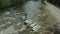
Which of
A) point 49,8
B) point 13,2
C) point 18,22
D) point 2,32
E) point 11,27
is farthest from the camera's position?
point 13,2

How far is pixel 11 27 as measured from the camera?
8.92m

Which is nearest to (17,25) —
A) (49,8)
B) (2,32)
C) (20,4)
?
(2,32)

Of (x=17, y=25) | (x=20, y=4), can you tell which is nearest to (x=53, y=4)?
(x=20, y=4)

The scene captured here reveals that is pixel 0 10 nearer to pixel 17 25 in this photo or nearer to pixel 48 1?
pixel 17 25

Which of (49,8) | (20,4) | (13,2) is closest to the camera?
(49,8)

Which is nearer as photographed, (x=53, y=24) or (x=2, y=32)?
(x=2, y=32)

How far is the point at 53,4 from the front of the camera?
45.9 feet

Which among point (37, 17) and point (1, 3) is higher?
point (1, 3)

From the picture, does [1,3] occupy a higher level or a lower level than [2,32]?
higher

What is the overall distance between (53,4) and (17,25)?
19.0 ft

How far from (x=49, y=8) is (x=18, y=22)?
153 inches

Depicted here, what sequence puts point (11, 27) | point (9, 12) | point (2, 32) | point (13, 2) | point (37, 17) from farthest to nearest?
1. point (13, 2)
2. point (9, 12)
3. point (37, 17)
4. point (11, 27)
5. point (2, 32)

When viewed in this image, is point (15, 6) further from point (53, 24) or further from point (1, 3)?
point (53, 24)

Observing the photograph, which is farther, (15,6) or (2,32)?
(15,6)
